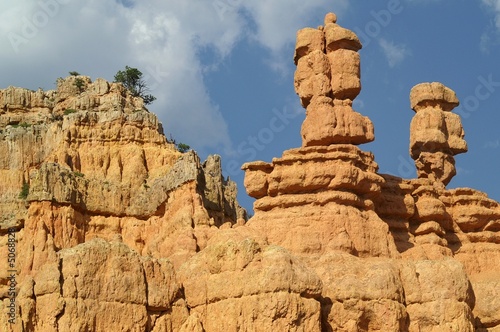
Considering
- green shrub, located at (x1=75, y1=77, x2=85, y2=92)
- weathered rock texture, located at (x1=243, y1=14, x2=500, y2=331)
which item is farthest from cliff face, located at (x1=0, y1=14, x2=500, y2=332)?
green shrub, located at (x1=75, y1=77, x2=85, y2=92)

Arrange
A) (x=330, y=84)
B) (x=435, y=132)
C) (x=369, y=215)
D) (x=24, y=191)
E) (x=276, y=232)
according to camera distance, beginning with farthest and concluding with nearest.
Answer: (x=24, y=191) → (x=435, y=132) → (x=330, y=84) → (x=369, y=215) → (x=276, y=232)

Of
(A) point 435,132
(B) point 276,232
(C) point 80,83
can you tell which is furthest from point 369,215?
(C) point 80,83

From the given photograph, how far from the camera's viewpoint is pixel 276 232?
41656mm

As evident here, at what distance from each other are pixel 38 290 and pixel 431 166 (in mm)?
20805

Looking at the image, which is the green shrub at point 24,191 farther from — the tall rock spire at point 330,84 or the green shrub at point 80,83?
the tall rock spire at point 330,84

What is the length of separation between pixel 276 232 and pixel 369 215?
3398 millimetres

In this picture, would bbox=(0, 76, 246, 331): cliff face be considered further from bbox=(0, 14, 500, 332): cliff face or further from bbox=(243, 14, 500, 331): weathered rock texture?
bbox=(243, 14, 500, 331): weathered rock texture

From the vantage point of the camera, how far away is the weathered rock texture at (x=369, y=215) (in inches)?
1476


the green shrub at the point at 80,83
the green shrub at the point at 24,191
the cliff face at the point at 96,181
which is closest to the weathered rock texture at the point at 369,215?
the cliff face at the point at 96,181

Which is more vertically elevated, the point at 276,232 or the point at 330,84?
the point at 330,84

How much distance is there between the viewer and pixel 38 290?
113ft

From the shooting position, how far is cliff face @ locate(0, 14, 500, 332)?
34.9 m

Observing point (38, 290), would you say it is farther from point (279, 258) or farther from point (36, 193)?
point (36, 193)

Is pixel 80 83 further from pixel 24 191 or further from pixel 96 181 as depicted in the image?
pixel 96 181
